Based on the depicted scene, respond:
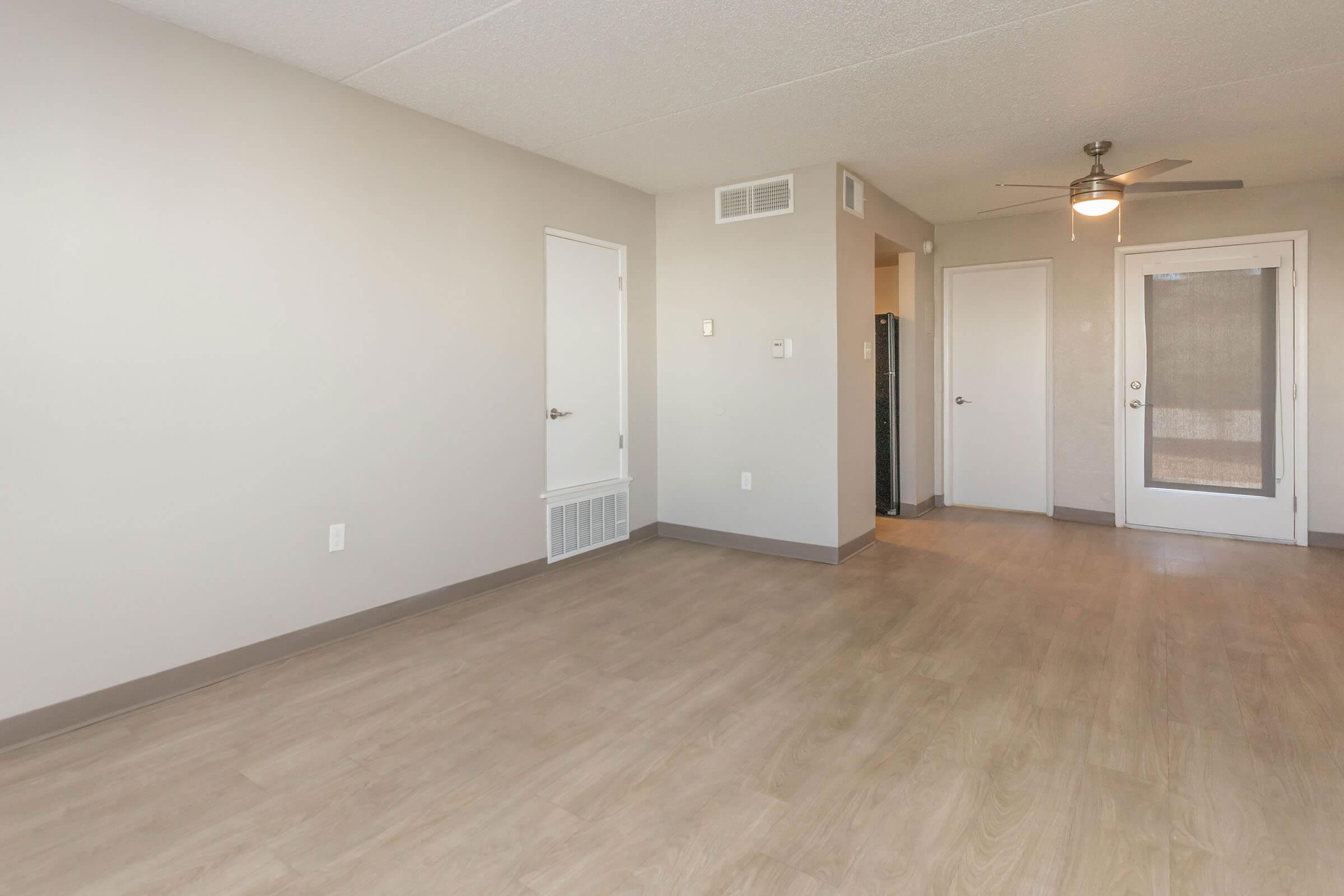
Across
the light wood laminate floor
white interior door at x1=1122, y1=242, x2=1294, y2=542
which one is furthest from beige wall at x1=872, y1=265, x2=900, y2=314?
the light wood laminate floor

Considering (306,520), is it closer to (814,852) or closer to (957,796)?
(814,852)

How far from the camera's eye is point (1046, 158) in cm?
434

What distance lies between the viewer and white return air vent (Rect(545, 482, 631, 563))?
14.6 ft

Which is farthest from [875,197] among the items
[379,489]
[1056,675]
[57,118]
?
[57,118]

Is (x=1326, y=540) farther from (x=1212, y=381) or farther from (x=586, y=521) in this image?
(x=586, y=521)

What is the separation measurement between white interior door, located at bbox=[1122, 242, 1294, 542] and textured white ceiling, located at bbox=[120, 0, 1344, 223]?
928mm

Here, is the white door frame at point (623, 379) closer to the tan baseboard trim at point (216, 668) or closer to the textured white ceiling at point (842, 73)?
Result: the textured white ceiling at point (842, 73)

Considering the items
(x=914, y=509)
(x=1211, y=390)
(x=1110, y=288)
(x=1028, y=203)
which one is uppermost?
(x=1028, y=203)

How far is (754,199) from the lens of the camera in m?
4.75

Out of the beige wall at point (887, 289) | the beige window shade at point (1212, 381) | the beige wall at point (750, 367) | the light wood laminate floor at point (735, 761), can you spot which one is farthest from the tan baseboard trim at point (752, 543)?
the beige window shade at point (1212, 381)

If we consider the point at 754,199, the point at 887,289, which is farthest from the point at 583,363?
the point at 887,289

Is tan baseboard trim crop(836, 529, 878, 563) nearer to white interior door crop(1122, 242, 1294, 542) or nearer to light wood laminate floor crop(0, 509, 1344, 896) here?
light wood laminate floor crop(0, 509, 1344, 896)

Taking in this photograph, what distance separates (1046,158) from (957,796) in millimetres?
3910

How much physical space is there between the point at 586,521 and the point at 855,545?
72.2 inches
